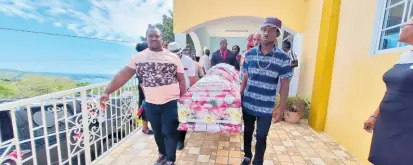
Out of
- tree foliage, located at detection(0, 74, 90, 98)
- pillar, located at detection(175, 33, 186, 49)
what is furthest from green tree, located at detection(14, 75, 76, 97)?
pillar, located at detection(175, 33, 186, 49)

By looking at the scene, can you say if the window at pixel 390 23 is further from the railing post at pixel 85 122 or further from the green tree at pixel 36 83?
the green tree at pixel 36 83

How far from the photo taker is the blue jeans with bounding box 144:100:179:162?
1.89m

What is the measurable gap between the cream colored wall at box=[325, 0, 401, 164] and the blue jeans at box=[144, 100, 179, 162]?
207 cm

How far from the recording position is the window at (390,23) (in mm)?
2057

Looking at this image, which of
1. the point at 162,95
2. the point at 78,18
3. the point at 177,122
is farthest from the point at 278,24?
the point at 78,18

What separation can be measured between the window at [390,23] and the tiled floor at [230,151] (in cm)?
136

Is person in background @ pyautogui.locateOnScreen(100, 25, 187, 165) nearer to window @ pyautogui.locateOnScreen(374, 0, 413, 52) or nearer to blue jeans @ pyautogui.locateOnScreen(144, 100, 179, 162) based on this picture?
blue jeans @ pyautogui.locateOnScreen(144, 100, 179, 162)

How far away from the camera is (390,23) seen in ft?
7.08

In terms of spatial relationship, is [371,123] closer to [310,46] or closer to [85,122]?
[85,122]

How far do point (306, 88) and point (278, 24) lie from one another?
9.29ft

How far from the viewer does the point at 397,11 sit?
2.12 m

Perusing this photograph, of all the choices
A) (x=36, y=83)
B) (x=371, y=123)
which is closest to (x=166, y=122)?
(x=371, y=123)

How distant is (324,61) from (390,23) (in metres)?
1.00

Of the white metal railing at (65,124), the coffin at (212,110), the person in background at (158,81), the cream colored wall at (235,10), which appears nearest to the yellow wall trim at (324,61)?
the cream colored wall at (235,10)
